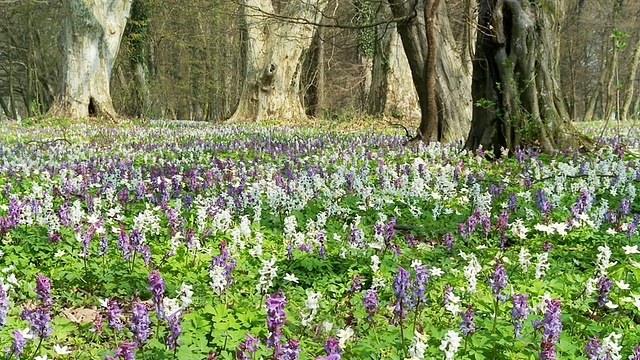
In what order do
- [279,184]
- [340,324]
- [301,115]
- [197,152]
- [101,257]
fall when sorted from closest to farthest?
1. [340,324]
2. [101,257]
3. [279,184]
4. [197,152]
5. [301,115]

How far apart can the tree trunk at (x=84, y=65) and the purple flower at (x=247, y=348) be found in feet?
62.6

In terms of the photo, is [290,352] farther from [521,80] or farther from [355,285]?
[521,80]

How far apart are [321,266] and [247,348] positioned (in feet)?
5.64

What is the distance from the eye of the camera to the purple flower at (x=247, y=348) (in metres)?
2.42

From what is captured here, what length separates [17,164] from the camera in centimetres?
788

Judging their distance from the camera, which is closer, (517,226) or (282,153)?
(517,226)

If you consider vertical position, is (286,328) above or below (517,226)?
below

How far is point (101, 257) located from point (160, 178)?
2143 mm

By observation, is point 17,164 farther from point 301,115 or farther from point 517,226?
point 301,115

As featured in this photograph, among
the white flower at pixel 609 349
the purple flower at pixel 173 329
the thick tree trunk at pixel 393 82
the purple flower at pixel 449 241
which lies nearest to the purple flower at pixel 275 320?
the purple flower at pixel 173 329

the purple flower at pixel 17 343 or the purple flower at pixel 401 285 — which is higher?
the purple flower at pixel 401 285

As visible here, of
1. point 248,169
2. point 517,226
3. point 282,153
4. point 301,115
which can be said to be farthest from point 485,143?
point 301,115

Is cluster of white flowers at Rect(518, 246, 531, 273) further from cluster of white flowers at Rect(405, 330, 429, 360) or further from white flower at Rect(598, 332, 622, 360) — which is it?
cluster of white flowers at Rect(405, 330, 429, 360)

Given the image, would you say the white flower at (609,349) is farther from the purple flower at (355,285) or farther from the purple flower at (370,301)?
the purple flower at (355,285)
